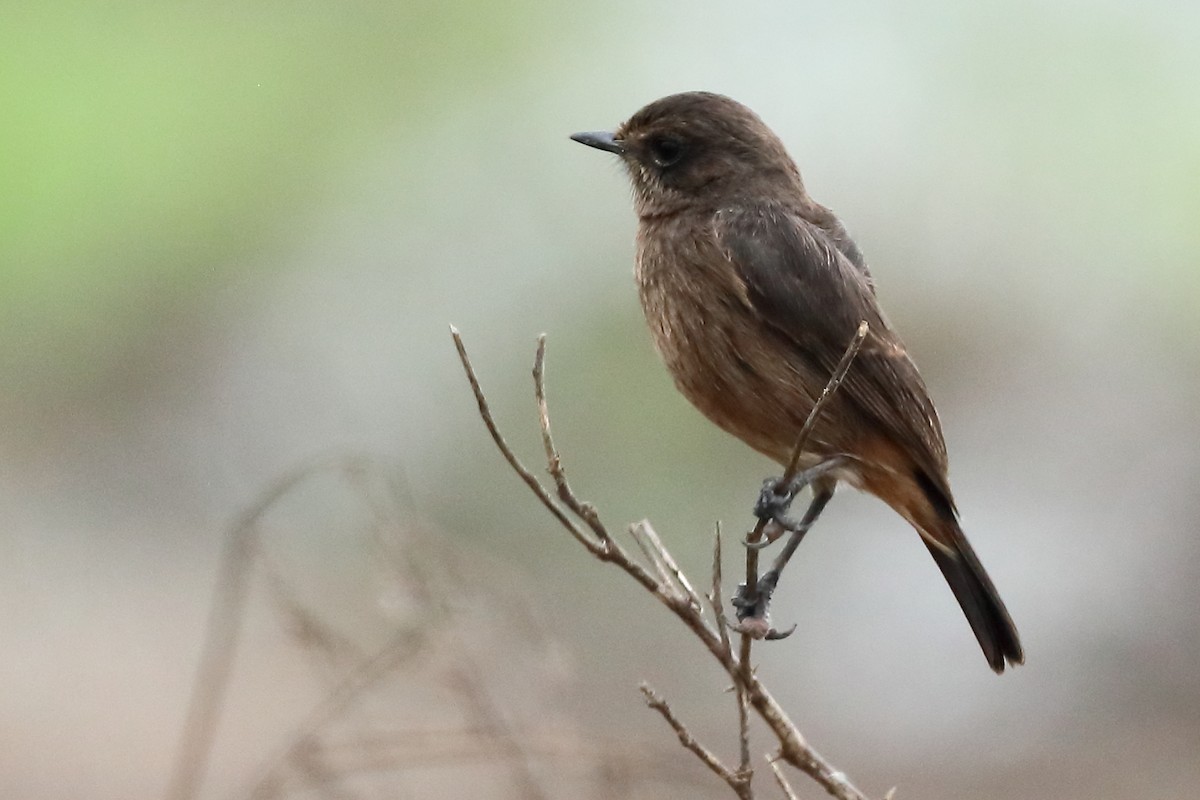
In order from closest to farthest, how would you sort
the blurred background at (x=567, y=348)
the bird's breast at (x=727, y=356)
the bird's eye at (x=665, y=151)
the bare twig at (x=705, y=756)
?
the bare twig at (x=705, y=756)
the bird's breast at (x=727, y=356)
the bird's eye at (x=665, y=151)
the blurred background at (x=567, y=348)

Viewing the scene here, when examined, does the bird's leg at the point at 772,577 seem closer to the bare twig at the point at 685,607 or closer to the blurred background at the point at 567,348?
the bare twig at the point at 685,607

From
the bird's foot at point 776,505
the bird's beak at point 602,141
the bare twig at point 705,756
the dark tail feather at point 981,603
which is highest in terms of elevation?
the bird's beak at point 602,141

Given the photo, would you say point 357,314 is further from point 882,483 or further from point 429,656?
point 882,483

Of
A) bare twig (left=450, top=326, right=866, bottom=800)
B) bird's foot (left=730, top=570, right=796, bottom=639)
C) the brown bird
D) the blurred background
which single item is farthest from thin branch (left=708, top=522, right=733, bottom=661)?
the blurred background

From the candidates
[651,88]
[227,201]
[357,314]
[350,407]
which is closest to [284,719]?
[350,407]

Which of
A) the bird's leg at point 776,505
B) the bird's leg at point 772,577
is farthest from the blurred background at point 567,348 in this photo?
the bird's leg at point 776,505

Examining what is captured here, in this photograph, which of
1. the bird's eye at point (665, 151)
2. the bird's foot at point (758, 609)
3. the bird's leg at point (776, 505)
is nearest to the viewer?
the bird's foot at point (758, 609)

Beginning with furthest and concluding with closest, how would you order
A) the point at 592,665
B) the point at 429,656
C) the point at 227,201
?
the point at 227,201 → the point at 592,665 → the point at 429,656
